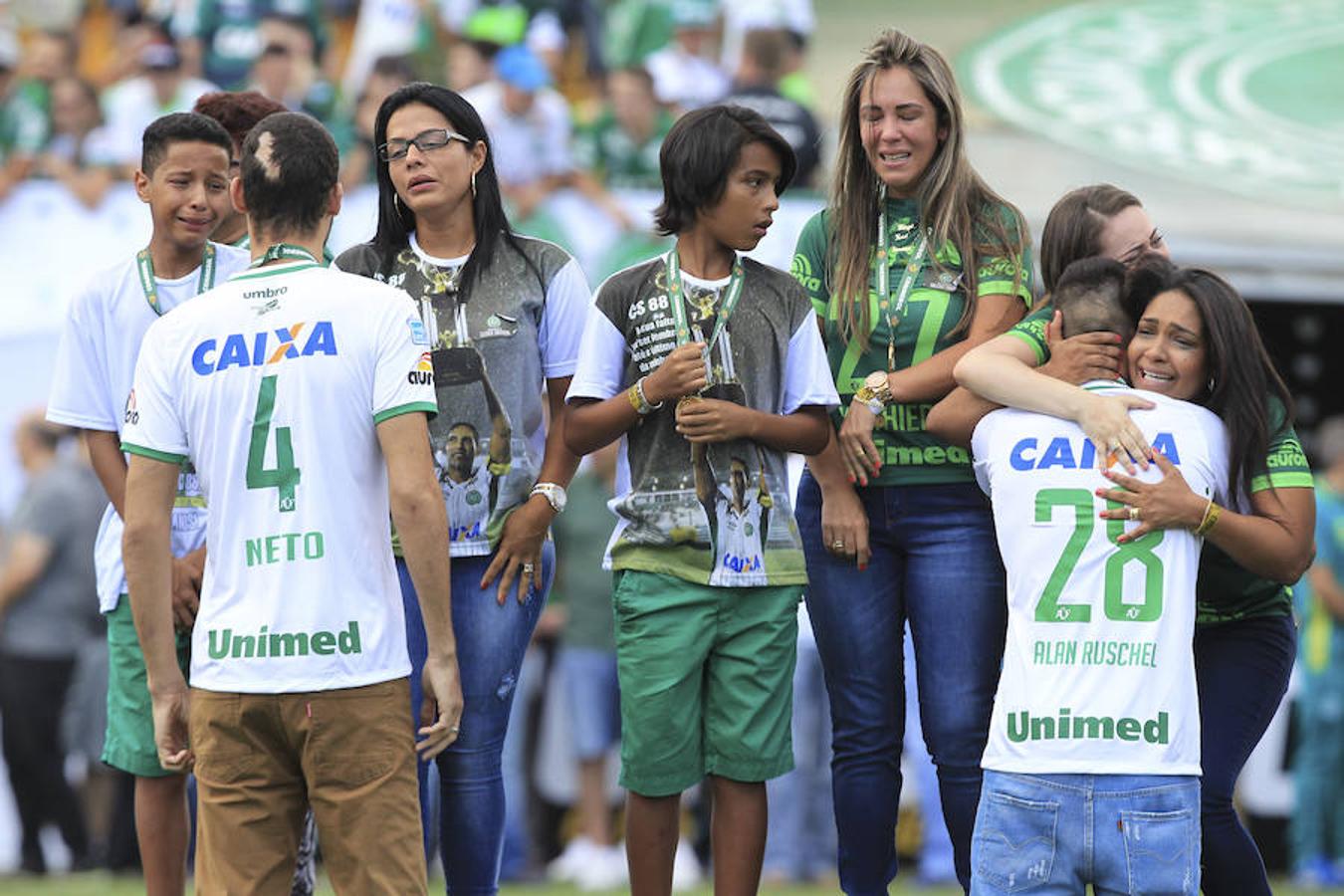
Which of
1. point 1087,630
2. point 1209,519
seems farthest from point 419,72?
point 1087,630

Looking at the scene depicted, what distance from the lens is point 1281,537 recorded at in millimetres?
4566

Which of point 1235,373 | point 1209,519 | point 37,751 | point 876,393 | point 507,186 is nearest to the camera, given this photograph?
point 1209,519

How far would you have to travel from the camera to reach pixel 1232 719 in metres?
4.91

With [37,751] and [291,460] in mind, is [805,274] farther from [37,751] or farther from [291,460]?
[37,751]

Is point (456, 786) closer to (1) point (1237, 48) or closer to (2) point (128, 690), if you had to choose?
(2) point (128, 690)

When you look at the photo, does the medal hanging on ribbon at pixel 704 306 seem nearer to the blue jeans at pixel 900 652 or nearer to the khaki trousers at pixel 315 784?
the blue jeans at pixel 900 652

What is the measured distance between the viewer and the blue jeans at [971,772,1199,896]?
4164 mm

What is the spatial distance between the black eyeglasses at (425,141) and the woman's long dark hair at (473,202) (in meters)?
0.03

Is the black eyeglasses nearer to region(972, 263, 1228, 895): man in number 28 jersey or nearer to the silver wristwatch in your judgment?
the silver wristwatch

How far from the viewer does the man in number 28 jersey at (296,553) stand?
4.30 metres

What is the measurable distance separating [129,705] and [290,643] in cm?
103

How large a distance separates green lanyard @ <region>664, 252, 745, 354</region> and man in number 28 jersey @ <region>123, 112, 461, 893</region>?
777mm

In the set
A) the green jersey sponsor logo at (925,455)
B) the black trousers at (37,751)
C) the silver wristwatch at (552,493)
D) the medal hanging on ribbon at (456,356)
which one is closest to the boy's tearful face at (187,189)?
the medal hanging on ribbon at (456,356)

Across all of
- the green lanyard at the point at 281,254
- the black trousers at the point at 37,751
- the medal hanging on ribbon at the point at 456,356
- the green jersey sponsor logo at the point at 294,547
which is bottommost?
the black trousers at the point at 37,751
